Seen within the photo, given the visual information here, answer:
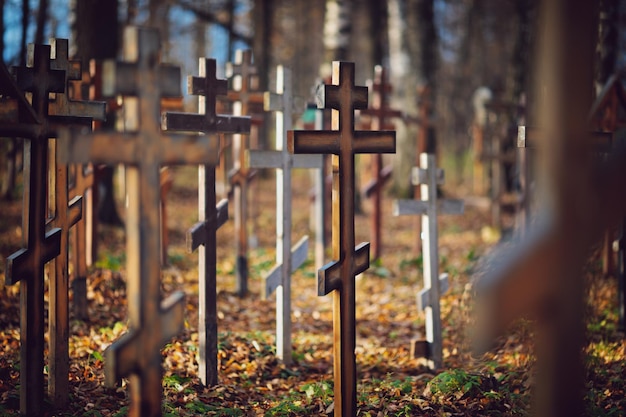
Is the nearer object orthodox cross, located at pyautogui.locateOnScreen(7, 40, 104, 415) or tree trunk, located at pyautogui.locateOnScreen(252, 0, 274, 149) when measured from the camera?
orthodox cross, located at pyautogui.locateOnScreen(7, 40, 104, 415)

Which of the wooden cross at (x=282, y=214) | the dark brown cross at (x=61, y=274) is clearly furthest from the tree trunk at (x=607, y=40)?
the dark brown cross at (x=61, y=274)

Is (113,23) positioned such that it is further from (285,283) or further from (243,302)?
(285,283)

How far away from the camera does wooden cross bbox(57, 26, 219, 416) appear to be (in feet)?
9.55

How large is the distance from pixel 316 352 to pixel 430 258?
1.51m

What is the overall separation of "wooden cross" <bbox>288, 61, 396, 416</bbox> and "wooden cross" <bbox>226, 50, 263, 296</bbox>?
14.3 ft

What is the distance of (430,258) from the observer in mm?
6035

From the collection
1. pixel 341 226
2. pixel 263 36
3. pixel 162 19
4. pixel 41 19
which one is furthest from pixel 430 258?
pixel 162 19

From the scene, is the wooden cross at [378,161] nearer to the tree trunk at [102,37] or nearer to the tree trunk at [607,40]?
the tree trunk at [607,40]

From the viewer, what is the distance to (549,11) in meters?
2.54

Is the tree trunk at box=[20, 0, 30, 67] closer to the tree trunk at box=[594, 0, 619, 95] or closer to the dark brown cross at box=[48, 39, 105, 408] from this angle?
the dark brown cross at box=[48, 39, 105, 408]

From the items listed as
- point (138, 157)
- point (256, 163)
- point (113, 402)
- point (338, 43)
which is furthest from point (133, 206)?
point (338, 43)

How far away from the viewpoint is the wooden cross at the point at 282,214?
5.98 metres

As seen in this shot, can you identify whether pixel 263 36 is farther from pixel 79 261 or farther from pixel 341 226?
pixel 341 226

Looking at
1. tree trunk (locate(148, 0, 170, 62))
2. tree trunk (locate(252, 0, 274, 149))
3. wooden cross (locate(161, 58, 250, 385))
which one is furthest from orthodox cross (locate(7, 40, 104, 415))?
tree trunk (locate(148, 0, 170, 62))
